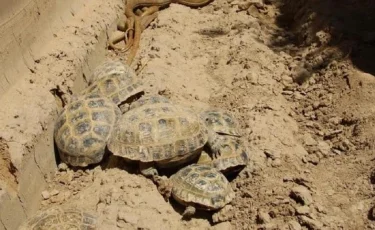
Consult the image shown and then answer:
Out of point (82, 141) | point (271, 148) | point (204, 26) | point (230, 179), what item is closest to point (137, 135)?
point (82, 141)

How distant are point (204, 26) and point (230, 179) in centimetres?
350

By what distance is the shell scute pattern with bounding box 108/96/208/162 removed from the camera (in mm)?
4570

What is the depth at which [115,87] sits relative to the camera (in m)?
5.54

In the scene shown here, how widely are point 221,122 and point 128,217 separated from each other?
1555 millimetres

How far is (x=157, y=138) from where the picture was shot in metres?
4.57

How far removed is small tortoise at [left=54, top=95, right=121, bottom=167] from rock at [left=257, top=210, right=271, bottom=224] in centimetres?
177

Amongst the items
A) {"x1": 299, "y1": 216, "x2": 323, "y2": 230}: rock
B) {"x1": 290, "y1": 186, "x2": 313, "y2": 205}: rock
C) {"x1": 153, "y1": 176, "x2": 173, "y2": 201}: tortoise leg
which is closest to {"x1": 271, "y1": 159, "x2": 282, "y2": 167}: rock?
{"x1": 290, "y1": 186, "x2": 313, "y2": 205}: rock

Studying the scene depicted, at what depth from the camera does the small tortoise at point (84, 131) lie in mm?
4812

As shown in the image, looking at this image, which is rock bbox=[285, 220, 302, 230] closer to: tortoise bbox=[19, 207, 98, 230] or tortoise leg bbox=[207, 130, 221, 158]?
tortoise leg bbox=[207, 130, 221, 158]

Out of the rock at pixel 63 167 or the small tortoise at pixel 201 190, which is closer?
the small tortoise at pixel 201 190

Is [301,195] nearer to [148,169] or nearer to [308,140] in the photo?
[308,140]

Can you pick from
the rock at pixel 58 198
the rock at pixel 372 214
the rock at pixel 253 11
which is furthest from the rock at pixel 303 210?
the rock at pixel 253 11

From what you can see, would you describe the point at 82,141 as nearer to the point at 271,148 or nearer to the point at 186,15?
the point at 271,148

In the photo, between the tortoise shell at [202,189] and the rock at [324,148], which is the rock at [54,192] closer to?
the tortoise shell at [202,189]
